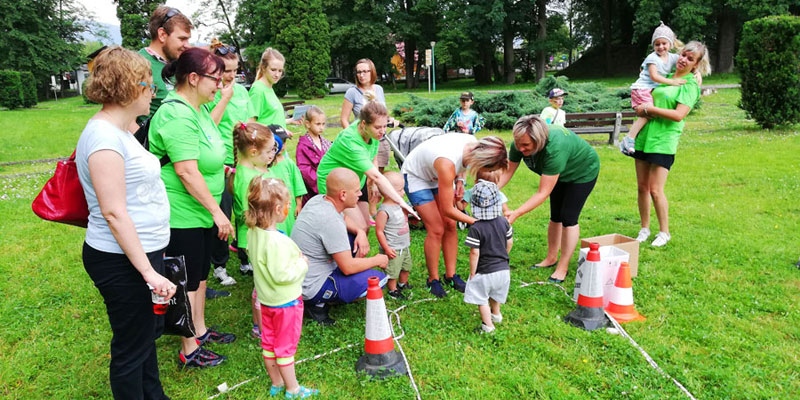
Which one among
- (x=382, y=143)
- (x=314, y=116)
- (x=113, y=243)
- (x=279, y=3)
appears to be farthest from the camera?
(x=279, y=3)

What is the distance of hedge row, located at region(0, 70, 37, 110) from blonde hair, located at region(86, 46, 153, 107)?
1075 inches

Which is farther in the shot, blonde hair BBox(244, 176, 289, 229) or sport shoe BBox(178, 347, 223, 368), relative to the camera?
sport shoe BBox(178, 347, 223, 368)

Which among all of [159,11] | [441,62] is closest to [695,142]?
[159,11]

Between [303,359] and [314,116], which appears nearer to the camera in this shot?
[303,359]

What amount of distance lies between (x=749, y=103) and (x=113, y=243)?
14.2 m

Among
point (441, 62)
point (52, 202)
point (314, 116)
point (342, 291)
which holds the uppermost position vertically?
point (441, 62)

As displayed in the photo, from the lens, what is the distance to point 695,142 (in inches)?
448

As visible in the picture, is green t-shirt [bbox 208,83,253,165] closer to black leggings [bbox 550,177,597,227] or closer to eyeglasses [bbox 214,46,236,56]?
eyeglasses [bbox 214,46,236,56]

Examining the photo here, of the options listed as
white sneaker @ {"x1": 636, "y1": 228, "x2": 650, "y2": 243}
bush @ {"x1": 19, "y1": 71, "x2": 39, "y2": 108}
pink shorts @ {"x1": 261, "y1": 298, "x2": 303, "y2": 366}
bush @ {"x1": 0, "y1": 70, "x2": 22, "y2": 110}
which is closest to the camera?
pink shorts @ {"x1": 261, "y1": 298, "x2": 303, "y2": 366}

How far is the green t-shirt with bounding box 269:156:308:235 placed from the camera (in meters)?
4.16

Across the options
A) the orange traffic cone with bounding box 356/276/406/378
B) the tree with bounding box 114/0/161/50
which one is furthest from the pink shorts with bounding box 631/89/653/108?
the tree with bounding box 114/0/161/50

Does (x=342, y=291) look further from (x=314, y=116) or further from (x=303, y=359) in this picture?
(x=314, y=116)

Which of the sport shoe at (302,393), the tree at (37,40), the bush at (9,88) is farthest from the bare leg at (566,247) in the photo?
the tree at (37,40)

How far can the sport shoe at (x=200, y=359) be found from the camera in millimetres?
3432
